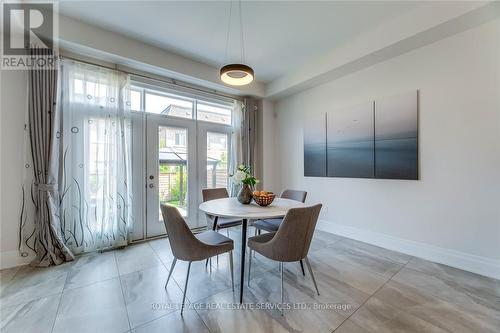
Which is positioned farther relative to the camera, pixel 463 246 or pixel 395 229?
pixel 395 229

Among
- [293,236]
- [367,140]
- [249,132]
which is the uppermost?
[249,132]

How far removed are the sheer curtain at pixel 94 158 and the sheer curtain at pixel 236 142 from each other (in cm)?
188

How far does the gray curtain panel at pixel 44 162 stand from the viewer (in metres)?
2.48

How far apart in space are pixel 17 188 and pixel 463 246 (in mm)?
5389

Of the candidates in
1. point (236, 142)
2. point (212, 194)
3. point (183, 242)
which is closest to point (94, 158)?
point (212, 194)

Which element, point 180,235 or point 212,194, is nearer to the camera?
point 180,235

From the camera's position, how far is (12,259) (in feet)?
8.05

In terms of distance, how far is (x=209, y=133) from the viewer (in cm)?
408

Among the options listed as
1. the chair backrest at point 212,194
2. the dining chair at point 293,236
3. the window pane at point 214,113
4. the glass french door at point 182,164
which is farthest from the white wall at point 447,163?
the glass french door at point 182,164

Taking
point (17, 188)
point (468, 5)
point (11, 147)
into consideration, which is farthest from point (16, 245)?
point (468, 5)

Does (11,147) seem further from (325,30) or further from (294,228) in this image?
(325,30)

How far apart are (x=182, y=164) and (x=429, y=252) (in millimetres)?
3902

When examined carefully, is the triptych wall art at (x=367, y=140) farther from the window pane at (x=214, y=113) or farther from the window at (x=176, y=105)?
the window at (x=176, y=105)

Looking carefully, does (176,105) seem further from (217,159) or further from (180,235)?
(180,235)
